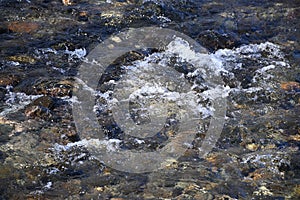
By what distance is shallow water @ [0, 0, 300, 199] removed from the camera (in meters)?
3.59

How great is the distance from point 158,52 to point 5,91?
198cm

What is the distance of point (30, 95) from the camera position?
15.3ft

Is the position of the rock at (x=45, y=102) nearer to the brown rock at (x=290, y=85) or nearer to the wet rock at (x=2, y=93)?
the wet rock at (x=2, y=93)

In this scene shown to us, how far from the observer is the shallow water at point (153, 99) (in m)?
3.59

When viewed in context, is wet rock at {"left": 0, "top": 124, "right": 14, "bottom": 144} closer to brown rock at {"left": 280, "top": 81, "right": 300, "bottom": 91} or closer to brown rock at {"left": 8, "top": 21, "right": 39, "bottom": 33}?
brown rock at {"left": 8, "top": 21, "right": 39, "bottom": 33}

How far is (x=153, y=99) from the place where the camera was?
4.80 m

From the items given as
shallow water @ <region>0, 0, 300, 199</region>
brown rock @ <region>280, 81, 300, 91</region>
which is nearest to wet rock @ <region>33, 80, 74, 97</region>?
shallow water @ <region>0, 0, 300, 199</region>

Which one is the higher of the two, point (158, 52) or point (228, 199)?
point (158, 52)

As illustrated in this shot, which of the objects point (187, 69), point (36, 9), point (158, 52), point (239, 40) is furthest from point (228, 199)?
point (36, 9)

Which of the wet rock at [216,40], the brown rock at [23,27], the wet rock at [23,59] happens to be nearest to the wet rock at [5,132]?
the wet rock at [23,59]

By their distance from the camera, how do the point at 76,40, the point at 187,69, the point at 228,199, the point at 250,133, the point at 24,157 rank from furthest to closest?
the point at 76,40 < the point at 187,69 < the point at 250,133 < the point at 24,157 < the point at 228,199

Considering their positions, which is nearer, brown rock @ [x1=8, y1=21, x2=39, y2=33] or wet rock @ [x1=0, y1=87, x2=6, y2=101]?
wet rock @ [x1=0, y1=87, x2=6, y2=101]

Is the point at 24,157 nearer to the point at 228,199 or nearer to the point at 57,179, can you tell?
the point at 57,179

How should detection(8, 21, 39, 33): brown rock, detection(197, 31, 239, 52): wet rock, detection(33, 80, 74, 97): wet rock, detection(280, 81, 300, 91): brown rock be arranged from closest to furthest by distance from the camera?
detection(33, 80, 74, 97): wet rock, detection(280, 81, 300, 91): brown rock, detection(8, 21, 39, 33): brown rock, detection(197, 31, 239, 52): wet rock
